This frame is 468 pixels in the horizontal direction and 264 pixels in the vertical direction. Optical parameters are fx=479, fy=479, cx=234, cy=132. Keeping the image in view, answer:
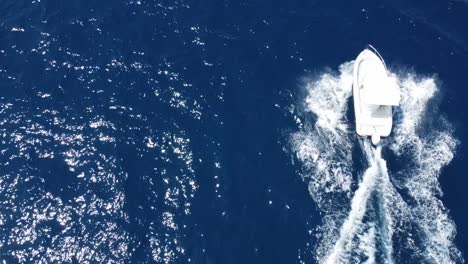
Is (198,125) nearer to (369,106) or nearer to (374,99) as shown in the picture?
(369,106)

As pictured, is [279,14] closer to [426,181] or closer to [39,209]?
[426,181]

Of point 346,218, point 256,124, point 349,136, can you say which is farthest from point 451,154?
point 256,124

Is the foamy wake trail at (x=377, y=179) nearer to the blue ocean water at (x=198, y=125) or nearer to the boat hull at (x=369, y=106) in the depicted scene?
the blue ocean water at (x=198, y=125)

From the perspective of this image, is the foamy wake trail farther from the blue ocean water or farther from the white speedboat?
the white speedboat

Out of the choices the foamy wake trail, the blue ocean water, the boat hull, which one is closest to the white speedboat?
the boat hull

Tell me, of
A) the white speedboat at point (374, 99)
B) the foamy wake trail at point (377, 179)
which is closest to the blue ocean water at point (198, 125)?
the foamy wake trail at point (377, 179)

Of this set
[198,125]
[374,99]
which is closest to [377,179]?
[374,99]
